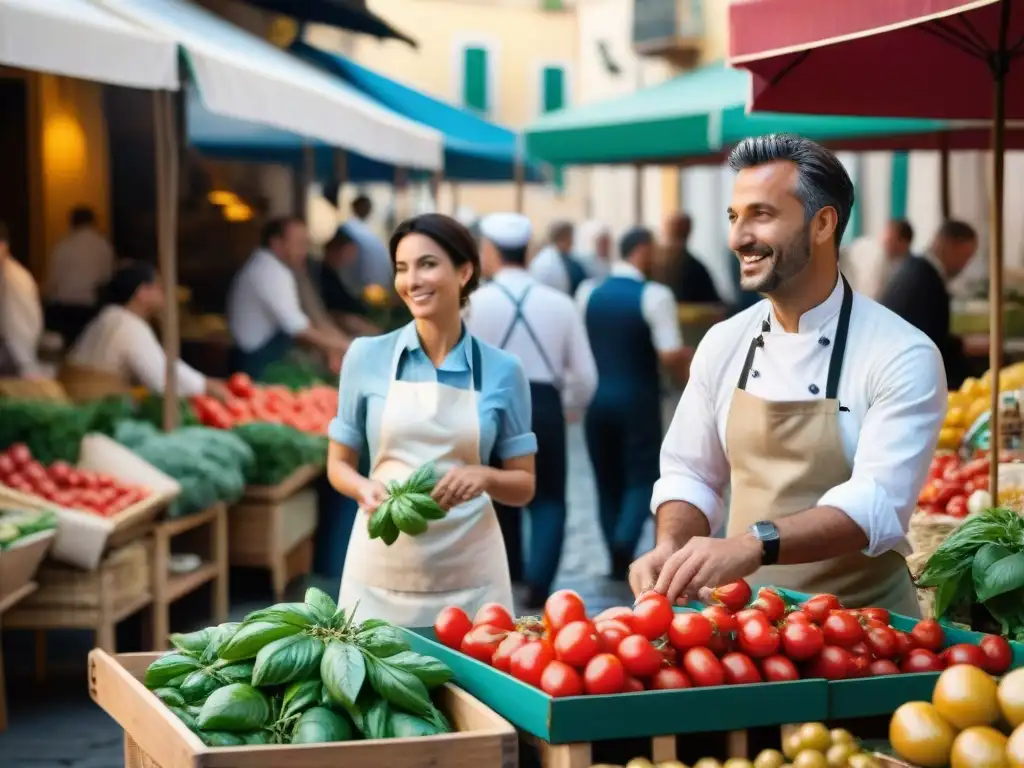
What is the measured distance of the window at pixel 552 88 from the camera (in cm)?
4619

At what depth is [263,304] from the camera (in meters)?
11.4

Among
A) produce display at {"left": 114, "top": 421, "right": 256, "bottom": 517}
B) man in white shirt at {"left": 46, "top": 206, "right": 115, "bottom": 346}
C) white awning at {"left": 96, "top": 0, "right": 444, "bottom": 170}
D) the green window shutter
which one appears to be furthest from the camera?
the green window shutter

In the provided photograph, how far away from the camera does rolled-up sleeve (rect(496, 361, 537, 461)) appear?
16.5ft

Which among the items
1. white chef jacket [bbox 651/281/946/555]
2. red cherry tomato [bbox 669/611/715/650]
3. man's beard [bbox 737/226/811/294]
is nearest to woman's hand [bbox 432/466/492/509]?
white chef jacket [bbox 651/281/946/555]

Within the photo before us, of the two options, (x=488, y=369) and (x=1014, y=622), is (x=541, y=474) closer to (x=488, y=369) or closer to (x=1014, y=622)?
(x=488, y=369)

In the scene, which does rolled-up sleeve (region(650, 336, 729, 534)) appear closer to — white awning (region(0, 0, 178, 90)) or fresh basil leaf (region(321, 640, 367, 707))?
fresh basil leaf (region(321, 640, 367, 707))

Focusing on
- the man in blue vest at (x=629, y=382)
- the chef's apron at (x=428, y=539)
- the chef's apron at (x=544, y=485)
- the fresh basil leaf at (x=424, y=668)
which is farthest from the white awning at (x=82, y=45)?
the fresh basil leaf at (x=424, y=668)

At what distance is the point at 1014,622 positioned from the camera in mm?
3562

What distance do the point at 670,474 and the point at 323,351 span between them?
8139mm

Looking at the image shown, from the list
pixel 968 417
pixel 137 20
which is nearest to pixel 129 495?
Answer: pixel 137 20

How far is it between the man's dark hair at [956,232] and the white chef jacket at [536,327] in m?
3.87

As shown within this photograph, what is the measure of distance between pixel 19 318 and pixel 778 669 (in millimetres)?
7765

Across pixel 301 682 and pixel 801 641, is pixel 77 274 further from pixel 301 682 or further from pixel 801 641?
pixel 801 641

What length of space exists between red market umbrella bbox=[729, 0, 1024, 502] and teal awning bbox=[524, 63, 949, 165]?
15.3ft
